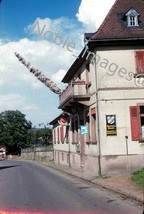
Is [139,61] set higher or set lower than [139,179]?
higher

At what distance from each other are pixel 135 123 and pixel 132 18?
625 cm

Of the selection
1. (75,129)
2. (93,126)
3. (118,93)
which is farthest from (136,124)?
(75,129)

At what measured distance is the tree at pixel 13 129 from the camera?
328 ft

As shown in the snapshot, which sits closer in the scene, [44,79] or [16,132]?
[44,79]

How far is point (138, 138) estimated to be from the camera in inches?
842

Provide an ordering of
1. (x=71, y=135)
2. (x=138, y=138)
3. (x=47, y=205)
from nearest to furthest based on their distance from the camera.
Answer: (x=47, y=205) → (x=138, y=138) → (x=71, y=135)

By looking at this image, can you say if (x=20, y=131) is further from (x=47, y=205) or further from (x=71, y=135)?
(x=47, y=205)

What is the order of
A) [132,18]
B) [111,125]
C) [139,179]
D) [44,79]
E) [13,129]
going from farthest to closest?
[13,129] → [44,79] → [132,18] → [111,125] → [139,179]

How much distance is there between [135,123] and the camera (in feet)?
70.5

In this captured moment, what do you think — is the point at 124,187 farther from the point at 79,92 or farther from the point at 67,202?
the point at 79,92

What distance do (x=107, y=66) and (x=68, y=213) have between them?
41.9 ft

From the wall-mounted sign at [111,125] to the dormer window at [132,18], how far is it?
549cm

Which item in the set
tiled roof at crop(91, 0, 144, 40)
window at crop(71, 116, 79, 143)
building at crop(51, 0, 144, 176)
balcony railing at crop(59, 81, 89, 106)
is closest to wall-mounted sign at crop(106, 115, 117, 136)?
building at crop(51, 0, 144, 176)

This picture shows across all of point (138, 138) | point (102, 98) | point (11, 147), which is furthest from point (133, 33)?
point (11, 147)
